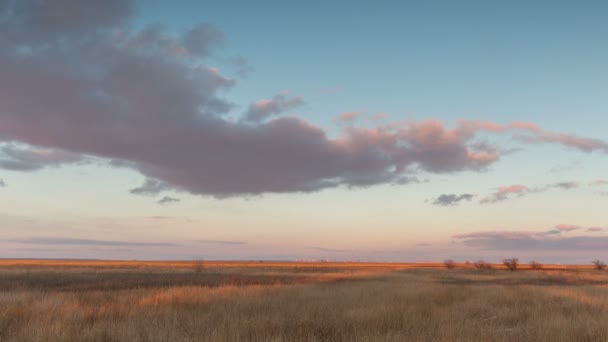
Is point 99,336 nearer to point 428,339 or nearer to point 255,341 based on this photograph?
point 255,341

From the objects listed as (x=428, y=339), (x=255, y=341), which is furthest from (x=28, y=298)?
(x=428, y=339)

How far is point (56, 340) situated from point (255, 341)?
3.68m

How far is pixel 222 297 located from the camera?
1855 cm

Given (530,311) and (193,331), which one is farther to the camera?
(530,311)

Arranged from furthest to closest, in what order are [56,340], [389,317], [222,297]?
[222,297] → [389,317] → [56,340]

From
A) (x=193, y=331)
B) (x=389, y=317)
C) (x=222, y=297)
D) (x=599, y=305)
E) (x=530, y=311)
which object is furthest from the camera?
(x=222, y=297)

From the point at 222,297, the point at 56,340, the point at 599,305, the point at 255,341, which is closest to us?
the point at 56,340

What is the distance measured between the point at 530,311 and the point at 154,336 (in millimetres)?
12263

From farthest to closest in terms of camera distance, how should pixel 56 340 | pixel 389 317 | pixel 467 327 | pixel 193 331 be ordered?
1. pixel 389 317
2. pixel 467 327
3. pixel 193 331
4. pixel 56 340

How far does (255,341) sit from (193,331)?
1.81 metres

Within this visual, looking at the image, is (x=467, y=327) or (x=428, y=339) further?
(x=467, y=327)

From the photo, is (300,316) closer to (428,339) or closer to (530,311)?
(428,339)

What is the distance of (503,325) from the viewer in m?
12.7

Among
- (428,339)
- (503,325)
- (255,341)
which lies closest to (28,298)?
(255,341)
